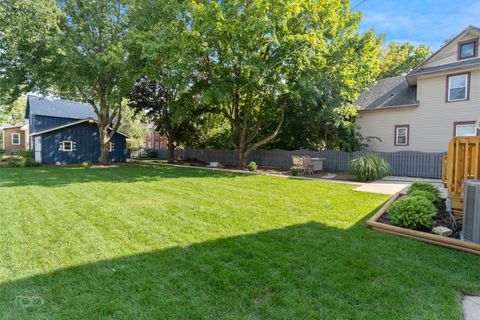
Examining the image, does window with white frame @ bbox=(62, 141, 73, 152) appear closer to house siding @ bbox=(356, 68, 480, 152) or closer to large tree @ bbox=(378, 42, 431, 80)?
house siding @ bbox=(356, 68, 480, 152)

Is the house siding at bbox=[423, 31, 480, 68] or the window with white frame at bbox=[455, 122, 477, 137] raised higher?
the house siding at bbox=[423, 31, 480, 68]

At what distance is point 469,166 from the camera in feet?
16.4

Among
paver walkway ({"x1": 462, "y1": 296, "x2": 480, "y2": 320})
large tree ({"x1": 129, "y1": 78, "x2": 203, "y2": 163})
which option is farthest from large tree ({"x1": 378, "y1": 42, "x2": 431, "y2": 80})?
paver walkway ({"x1": 462, "y1": 296, "x2": 480, "y2": 320})

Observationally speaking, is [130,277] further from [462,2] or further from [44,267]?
[462,2]

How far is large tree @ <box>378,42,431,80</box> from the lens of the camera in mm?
24672

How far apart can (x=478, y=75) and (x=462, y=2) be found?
17.8 feet

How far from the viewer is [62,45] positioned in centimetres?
1460

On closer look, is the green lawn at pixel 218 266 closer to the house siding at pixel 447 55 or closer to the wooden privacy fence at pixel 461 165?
the wooden privacy fence at pixel 461 165

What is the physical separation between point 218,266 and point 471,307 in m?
2.65

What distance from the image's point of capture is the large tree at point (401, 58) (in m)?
24.7

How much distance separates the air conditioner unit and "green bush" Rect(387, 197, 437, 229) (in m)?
0.54

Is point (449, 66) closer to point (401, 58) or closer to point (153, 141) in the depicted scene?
point (401, 58)

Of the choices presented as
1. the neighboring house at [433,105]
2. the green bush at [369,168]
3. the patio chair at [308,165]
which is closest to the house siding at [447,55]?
the neighboring house at [433,105]

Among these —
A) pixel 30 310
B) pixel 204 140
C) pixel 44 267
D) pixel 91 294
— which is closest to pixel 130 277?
pixel 91 294
